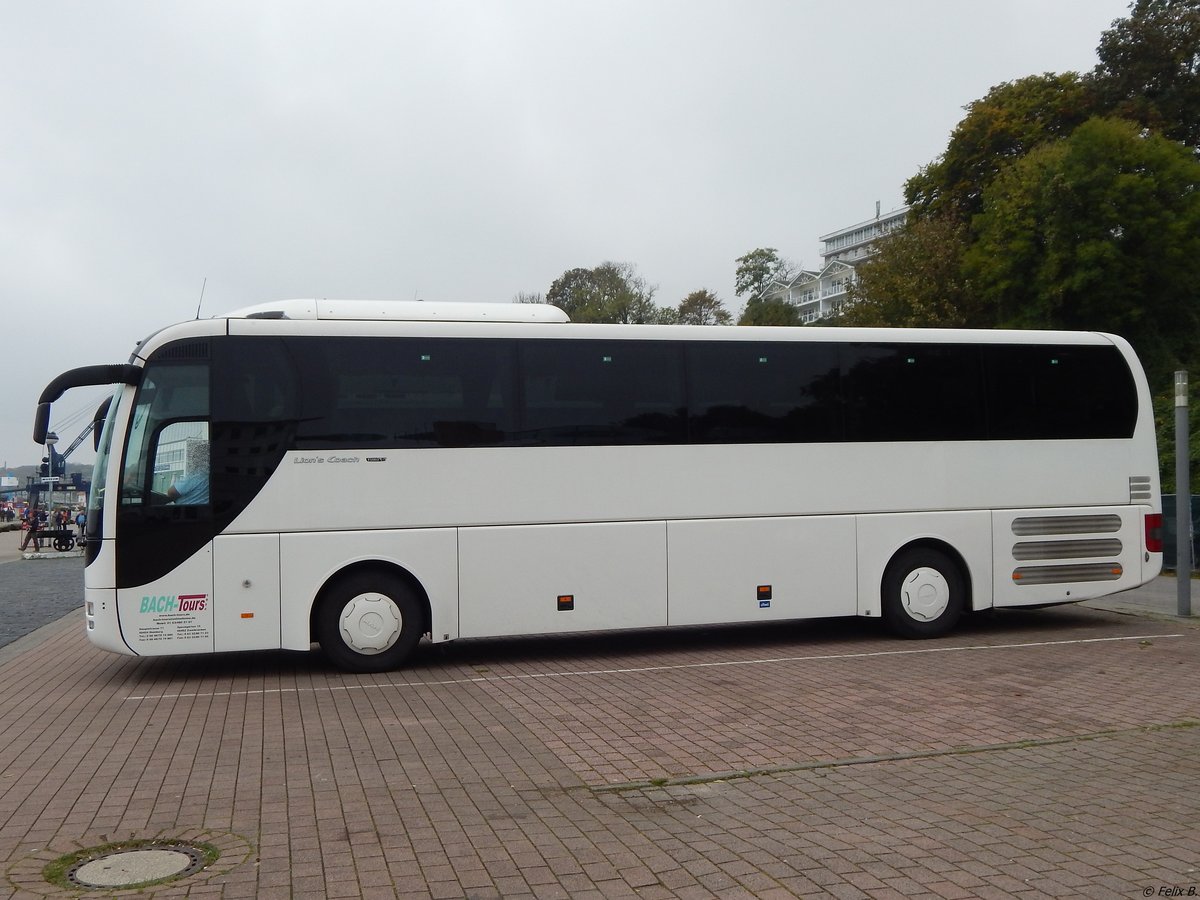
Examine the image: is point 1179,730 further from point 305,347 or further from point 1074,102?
point 1074,102

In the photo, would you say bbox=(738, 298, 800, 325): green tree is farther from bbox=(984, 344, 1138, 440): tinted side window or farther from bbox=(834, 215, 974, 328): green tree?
bbox=(984, 344, 1138, 440): tinted side window

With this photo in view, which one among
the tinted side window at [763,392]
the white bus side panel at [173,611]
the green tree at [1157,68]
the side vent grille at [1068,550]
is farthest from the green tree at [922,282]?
the white bus side panel at [173,611]

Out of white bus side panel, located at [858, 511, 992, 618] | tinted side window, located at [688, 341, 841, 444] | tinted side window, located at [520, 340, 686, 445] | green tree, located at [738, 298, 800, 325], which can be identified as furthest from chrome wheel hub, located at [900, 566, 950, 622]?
green tree, located at [738, 298, 800, 325]

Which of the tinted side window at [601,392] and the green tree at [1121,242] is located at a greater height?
the green tree at [1121,242]

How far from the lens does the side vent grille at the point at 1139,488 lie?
14031 millimetres

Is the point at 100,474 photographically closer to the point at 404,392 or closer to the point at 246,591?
the point at 246,591

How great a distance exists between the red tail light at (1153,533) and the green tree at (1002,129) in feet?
105

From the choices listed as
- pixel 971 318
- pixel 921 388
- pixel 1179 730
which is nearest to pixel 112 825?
pixel 1179 730

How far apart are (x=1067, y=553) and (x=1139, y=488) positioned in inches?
48.8

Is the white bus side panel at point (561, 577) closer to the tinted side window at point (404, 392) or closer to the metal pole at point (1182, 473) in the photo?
the tinted side window at point (404, 392)

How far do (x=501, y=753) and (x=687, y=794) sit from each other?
5.17ft

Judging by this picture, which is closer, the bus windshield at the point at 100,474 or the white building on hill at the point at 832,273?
the bus windshield at the point at 100,474

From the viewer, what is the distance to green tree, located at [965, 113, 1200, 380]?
35.3 meters

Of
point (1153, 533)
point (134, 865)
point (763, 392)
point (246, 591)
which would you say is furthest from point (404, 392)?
point (1153, 533)
